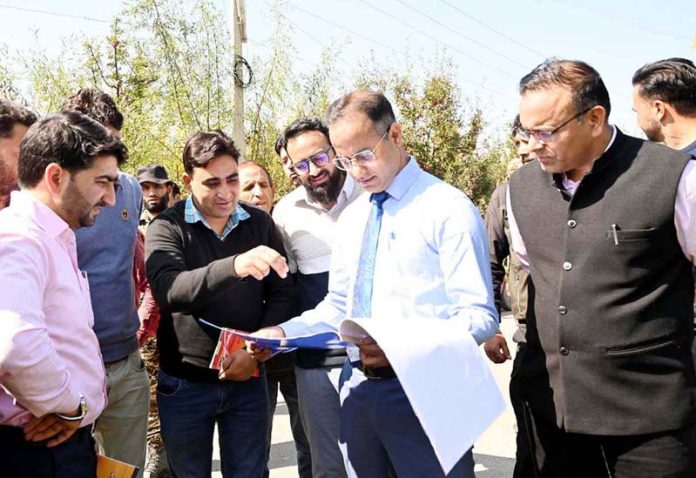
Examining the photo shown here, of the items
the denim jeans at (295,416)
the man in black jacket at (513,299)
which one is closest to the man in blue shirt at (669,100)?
the man in black jacket at (513,299)

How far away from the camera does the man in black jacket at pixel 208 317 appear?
9.83 ft

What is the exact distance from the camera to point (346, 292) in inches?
105

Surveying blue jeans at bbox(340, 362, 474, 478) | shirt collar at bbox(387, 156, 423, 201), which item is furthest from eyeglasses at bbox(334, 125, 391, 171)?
blue jeans at bbox(340, 362, 474, 478)

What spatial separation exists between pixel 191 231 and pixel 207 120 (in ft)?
28.1

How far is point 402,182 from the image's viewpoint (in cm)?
243

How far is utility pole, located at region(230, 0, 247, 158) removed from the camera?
11.3 metres

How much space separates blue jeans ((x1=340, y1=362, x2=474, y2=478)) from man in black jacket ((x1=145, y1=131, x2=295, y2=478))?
2.12 feet

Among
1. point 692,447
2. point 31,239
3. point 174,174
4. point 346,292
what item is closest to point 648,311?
point 692,447

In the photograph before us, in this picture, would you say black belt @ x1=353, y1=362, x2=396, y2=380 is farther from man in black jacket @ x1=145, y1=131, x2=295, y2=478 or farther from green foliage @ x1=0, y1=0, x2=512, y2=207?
green foliage @ x1=0, y1=0, x2=512, y2=207

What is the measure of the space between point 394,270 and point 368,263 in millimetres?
135

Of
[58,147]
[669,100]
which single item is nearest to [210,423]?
[58,147]

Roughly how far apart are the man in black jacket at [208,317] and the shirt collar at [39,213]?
778 millimetres

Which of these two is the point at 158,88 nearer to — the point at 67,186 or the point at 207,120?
the point at 207,120

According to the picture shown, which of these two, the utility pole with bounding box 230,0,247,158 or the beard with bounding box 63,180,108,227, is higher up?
the utility pole with bounding box 230,0,247,158
